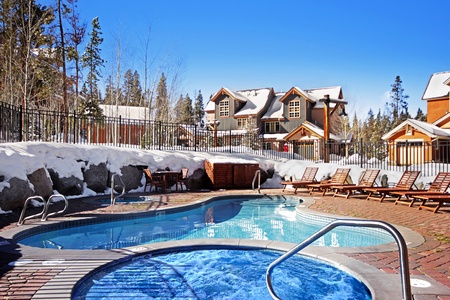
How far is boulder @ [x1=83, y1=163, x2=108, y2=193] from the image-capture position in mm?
13242

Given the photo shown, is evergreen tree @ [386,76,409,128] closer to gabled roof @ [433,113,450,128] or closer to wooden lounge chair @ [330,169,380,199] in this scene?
gabled roof @ [433,113,450,128]

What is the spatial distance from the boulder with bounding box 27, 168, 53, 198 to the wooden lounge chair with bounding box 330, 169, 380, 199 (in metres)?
9.84

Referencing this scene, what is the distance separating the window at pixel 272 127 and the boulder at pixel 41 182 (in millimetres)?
29532

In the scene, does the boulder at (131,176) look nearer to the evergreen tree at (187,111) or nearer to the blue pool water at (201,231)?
the blue pool water at (201,231)

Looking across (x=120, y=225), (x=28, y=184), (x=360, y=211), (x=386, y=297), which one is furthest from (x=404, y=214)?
(x=28, y=184)

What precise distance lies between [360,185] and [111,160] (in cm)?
1011

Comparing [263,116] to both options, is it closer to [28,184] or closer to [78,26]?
[78,26]

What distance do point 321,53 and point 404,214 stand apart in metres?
17.1

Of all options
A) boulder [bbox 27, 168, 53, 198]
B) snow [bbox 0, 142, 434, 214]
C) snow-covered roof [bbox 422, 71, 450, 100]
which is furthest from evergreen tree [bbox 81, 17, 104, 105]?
snow-covered roof [bbox 422, 71, 450, 100]

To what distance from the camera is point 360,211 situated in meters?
9.43

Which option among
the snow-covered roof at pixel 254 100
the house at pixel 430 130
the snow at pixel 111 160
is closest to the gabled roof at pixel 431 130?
the house at pixel 430 130

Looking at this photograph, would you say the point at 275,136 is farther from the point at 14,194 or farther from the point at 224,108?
the point at 14,194

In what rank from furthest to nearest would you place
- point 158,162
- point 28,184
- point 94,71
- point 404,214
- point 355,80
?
1. point 355,80
2. point 94,71
3. point 158,162
4. point 28,184
5. point 404,214

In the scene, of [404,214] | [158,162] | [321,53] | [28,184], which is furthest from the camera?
[321,53]
